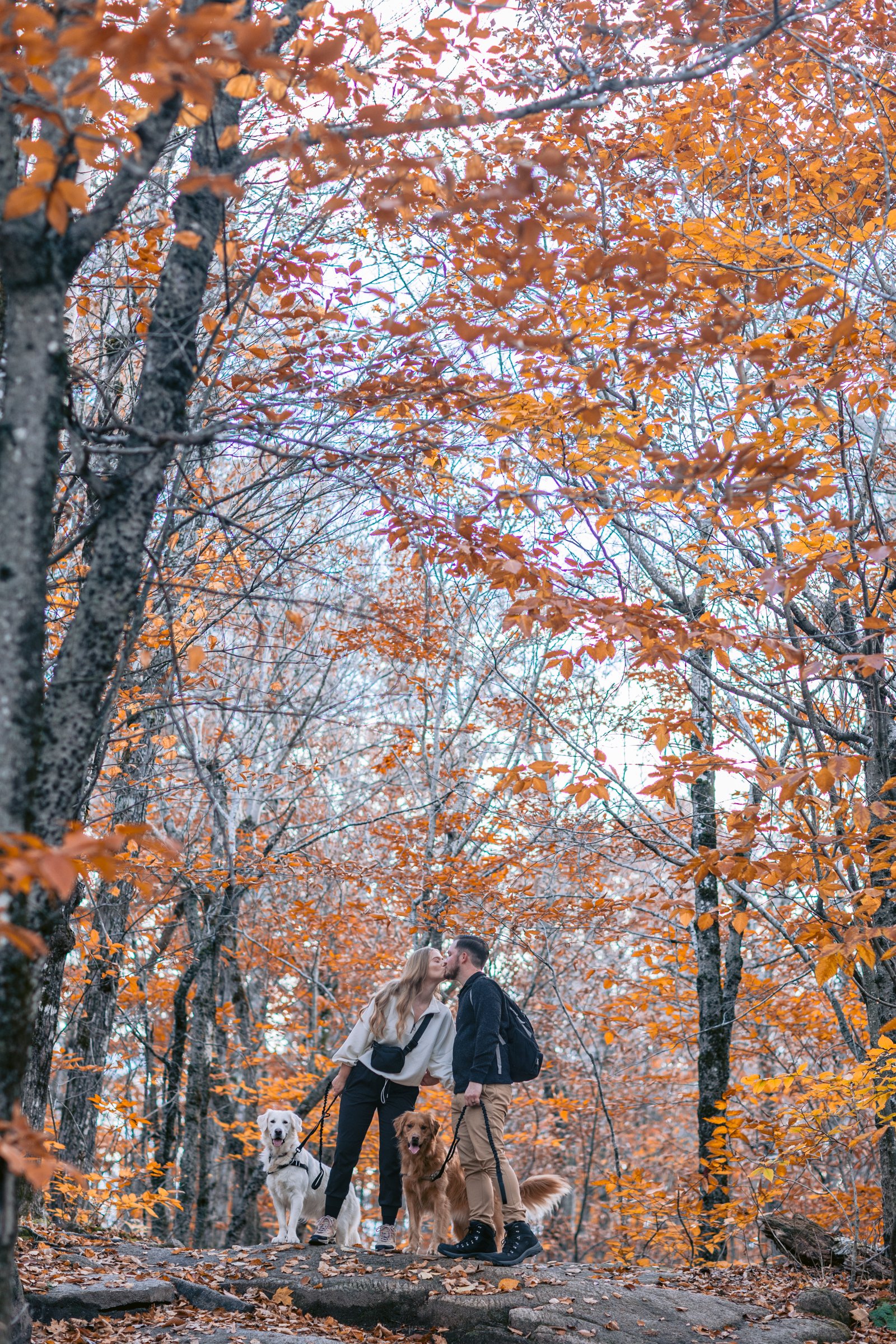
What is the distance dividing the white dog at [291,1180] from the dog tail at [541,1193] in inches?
55.5

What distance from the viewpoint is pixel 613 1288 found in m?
5.86

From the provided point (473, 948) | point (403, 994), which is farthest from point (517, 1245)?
point (473, 948)

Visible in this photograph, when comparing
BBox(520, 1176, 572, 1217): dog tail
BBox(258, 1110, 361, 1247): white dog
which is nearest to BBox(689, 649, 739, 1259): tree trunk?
BBox(520, 1176, 572, 1217): dog tail

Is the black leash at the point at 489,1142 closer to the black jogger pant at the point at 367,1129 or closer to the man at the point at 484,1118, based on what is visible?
the man at the point at 484,1118

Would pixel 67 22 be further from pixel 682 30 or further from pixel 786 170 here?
pixel 786 170

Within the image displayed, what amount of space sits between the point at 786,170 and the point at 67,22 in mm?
5508

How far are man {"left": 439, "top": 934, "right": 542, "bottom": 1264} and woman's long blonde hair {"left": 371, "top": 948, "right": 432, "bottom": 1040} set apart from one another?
39cm

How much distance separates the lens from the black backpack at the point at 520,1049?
19.8ft

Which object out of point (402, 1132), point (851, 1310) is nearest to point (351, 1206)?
point (402, 1132)

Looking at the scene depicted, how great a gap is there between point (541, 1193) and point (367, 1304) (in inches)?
68.5

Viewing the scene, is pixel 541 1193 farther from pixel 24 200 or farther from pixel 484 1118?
pixel 24 200

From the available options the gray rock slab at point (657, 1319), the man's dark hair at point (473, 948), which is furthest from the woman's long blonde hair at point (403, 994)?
the gray rock slab at point (657, 1319)

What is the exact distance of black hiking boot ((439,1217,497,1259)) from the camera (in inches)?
229

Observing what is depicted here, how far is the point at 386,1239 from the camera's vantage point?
631 centimetres
